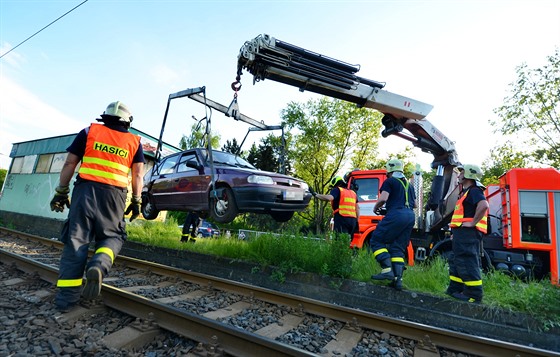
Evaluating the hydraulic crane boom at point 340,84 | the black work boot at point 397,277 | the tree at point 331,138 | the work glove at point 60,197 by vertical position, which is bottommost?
the black work boot at point 397,277

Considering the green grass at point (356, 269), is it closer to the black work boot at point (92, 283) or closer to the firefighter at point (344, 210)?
the firefighter at point (344, 210)

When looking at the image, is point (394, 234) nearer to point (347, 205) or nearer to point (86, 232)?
point (347, 205)

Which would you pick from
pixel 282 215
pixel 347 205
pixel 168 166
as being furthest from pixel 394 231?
pixel 168 166

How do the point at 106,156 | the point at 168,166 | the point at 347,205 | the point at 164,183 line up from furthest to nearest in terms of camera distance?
→ the point at 168,166 → the point at 164,183 → the point at 347,205 → the point at 106,156

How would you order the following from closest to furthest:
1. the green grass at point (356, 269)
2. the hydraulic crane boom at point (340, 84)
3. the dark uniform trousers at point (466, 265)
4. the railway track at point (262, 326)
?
1. the railway track at point (262, 326)
2. the green grass at point (356, 269)
3. the dark uniform trousers at point (466, 265)
4. the hydraulic crane boom at point (340, 84)

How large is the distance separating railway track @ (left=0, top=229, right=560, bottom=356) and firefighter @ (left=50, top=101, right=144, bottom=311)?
0.40 meters

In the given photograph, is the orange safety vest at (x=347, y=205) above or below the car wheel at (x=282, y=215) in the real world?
above

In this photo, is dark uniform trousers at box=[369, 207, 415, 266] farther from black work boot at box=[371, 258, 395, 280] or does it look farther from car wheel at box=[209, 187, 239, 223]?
car wheel at box=[209, 187, 239, 223]

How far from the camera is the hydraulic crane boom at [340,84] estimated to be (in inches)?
208

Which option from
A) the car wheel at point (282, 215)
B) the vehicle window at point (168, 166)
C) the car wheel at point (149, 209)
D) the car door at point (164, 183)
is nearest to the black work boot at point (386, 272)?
the car wheel at point (282, 215)

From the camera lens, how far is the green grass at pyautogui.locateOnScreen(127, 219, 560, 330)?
4078 mm

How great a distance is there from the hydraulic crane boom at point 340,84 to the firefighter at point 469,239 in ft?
7.14

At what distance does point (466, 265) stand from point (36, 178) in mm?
21398

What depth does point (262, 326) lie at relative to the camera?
3.37 metres
